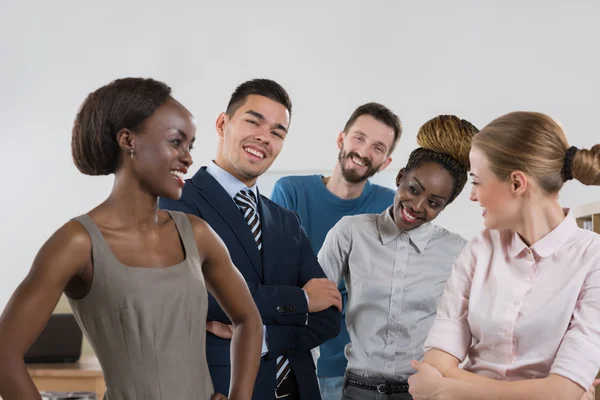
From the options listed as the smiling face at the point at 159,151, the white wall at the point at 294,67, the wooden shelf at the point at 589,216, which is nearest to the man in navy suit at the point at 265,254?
the smiling face at the point at 159,151

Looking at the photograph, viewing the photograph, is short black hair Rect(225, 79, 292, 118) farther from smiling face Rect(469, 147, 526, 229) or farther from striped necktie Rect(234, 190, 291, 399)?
smiling face Rect(469, 147, 526, 229)

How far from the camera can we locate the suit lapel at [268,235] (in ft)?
6.55

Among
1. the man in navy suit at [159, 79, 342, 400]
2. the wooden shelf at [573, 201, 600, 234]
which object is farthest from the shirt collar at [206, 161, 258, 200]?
the wooden shelf at [573, 201, 600, 234]

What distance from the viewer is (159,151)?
142 cm

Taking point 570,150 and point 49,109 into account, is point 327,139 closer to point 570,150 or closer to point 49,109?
point 49,109

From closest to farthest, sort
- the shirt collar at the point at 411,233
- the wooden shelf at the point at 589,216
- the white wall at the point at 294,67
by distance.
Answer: the shirt collar at the point at 411,233 < the wooden shelf at the point at 589,216 < the white wall at the point at 294,67

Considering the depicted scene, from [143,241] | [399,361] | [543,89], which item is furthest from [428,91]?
[143,241]

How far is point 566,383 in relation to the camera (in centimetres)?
148

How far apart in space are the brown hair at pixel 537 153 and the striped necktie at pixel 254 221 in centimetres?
68

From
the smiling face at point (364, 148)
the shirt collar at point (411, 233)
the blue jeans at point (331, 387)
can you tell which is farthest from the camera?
the smiling face at point (364, 148)

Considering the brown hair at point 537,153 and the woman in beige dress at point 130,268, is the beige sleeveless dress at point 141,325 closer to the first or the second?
the woman in beige dress at point 130,268

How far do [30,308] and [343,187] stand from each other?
185 cm

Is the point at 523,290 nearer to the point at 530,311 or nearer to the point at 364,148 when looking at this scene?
the point at 530,311

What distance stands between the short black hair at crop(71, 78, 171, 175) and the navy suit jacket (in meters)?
0.55
